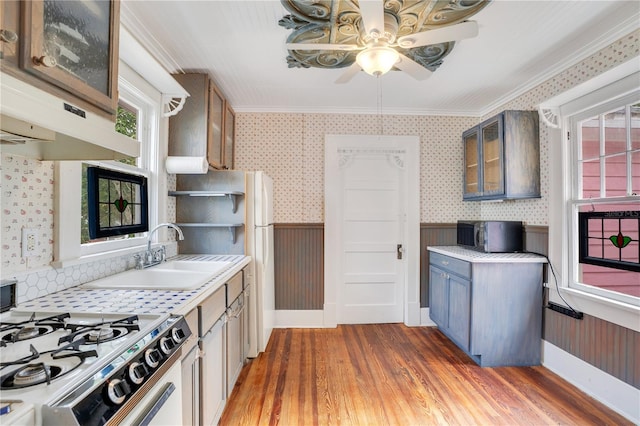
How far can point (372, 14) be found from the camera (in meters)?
1.39

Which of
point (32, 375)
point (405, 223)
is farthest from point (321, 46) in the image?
point (405, 223)

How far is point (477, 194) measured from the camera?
3.07 metres

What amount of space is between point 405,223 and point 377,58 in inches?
84.5

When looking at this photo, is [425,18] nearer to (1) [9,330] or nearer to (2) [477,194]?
(2) [477,194]

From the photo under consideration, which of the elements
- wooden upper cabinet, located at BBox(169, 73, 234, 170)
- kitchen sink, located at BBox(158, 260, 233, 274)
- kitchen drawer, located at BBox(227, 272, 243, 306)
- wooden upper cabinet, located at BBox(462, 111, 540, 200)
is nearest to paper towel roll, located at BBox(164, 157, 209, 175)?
wooden upper cabinet, located at BBox(169, 73, 234, 170)


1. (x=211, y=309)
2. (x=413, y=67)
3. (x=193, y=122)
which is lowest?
(x=211, y=309)

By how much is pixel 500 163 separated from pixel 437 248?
3.43ft

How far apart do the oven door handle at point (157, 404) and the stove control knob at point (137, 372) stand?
12 cm

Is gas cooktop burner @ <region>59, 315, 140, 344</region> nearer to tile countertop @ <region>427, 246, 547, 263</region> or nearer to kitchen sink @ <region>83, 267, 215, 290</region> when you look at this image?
kitchen sink @ <region>83, 267, 215, 290</region>

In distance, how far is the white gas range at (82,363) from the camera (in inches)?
25.8

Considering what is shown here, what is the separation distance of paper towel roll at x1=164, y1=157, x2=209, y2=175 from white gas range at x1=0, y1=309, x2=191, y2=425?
146 centimetres

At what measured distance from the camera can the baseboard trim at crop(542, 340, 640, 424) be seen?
6.15 feet

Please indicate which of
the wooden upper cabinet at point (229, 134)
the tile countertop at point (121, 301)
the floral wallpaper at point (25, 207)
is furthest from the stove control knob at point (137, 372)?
the wooden upper cabinet at point (229, 134)

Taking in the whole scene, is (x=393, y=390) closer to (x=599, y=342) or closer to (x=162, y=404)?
(x=599, y=342)
